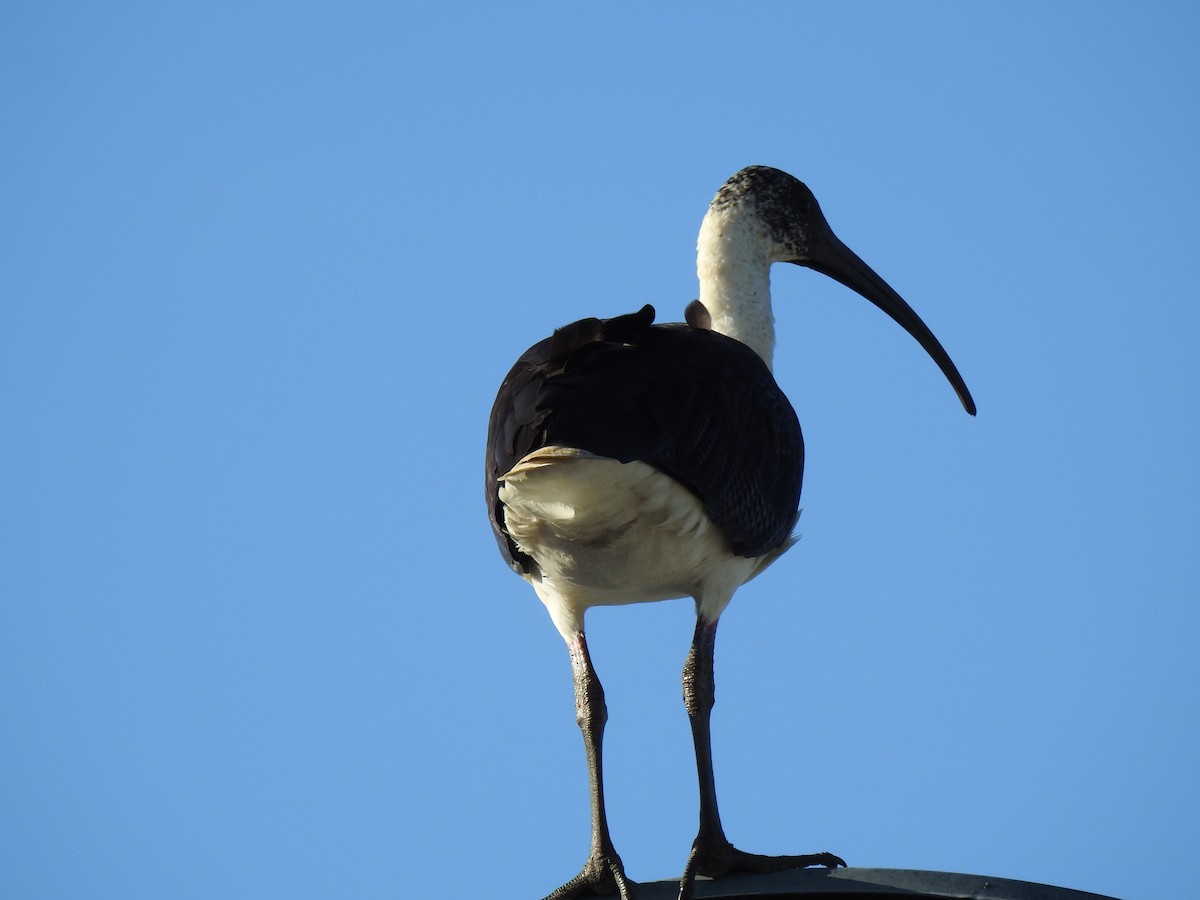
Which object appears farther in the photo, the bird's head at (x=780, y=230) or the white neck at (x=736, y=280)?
the bird's head at (x=780, y=230)

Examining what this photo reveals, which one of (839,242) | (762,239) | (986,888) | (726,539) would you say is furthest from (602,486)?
(839,242)

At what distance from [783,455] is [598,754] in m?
1.53

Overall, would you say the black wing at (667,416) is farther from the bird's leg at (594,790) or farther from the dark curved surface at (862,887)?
the dark curved surface at (862,887)

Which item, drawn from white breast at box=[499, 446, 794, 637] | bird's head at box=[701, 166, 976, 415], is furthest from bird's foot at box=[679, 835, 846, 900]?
bird's head at box=[701, 166, 976, 415]

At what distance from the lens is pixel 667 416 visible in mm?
6547

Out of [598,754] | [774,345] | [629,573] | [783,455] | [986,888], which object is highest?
[774,345]

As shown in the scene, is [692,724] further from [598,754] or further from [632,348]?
[632,348]

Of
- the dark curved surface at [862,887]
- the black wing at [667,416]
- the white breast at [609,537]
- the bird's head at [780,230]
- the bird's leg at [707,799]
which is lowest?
the dark curved surface at [862,887]

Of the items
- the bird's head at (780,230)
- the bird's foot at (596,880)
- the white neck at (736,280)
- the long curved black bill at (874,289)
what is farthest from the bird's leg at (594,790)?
the long curved black bill at (874,289)

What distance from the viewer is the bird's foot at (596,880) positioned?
698 cm

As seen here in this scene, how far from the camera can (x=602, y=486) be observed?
6.49 metres

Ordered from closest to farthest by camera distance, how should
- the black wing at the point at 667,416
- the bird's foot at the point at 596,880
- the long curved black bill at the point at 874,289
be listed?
the black wing at the point at 667,416 → the bird's foot at the point at 596,880 → the long curved black bill at the point at 874,289

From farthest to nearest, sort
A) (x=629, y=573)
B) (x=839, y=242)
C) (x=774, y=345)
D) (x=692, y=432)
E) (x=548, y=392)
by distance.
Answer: (x=839, y=242)
(x=774, y=345)
(x=629, y=573)
(x=692, y=432)
(x=548, y=392)

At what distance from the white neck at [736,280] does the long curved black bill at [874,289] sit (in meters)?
0.51
